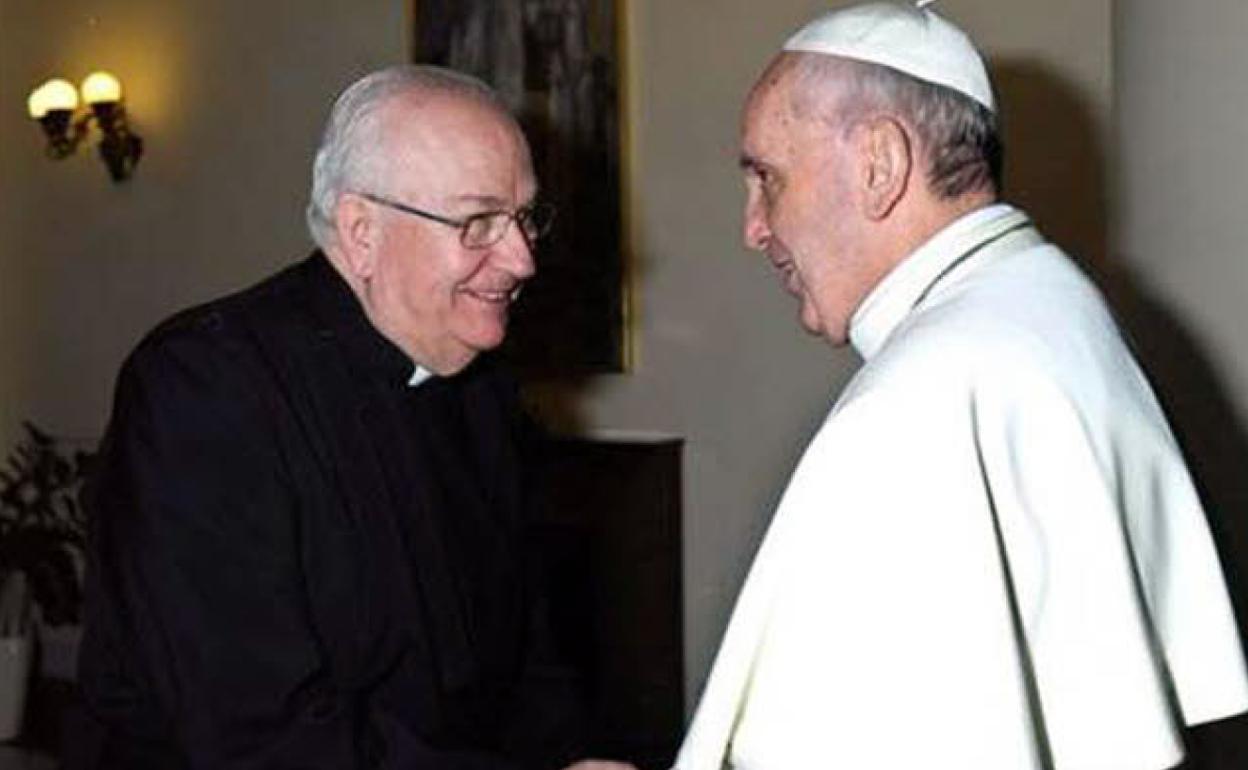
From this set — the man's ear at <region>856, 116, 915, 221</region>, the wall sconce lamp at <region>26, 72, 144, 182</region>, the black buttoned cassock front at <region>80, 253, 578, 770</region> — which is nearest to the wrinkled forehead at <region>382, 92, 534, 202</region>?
the black buttoned cassock front at <region>80, 253, 578, 770</region>

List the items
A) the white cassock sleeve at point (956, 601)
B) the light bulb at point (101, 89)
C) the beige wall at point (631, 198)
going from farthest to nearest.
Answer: the light bulb at point (101, 89), the beige wall at point (631, 198), the white cassock sleeve at point (956, 601)

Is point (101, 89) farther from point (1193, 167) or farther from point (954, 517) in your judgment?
point (954, 517)

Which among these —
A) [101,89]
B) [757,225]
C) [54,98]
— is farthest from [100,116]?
[757,225]

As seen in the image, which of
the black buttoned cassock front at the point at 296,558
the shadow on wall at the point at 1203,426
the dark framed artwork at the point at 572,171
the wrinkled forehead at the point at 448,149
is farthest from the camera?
the dark framed artwork at the point at 572,171

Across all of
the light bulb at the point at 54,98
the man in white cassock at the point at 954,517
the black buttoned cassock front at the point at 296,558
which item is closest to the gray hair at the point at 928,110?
the man in white cassock at the point at 954,517

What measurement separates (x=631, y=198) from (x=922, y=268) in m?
3.84

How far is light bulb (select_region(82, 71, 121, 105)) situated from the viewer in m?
6.99

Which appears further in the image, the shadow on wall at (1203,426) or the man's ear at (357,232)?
the shadow on wall at (1203,426)

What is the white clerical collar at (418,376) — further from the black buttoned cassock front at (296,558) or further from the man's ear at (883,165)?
the man's ear at (883,165)

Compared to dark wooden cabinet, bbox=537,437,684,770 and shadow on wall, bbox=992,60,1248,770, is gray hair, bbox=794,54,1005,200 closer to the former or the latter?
shadow on wall, bbox=992,60,1248,770

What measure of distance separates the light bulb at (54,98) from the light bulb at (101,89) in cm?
8

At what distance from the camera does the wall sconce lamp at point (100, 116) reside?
701cm

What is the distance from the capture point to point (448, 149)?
7.39ft

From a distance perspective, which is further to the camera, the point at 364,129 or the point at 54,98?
the point at 54,98
